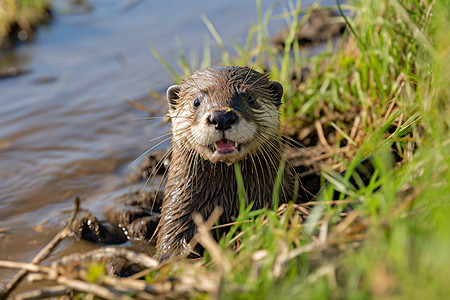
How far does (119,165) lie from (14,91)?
1.97 metres

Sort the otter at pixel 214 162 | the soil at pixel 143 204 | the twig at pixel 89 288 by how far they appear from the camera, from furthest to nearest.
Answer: the soil at pixel 143 204 < the otter at pixel 214 162 < the twig at pixel 89 288

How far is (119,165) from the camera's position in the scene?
14.5ft

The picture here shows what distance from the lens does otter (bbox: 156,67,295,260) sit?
278 cm

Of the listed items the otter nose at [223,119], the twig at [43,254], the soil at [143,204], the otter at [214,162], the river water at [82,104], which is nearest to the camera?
the twig at [43,254]

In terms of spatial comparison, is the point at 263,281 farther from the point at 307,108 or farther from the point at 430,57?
the point at 307,108

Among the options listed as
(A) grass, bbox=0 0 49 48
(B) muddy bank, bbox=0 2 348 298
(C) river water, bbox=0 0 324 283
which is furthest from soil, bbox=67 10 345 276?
(A) grass, bbox=0 0 49 48

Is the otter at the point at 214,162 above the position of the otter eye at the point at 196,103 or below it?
below

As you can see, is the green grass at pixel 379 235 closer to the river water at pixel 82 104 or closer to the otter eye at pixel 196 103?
the otter eye at pixel 196 103

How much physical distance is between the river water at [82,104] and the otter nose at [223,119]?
1340 millimetres

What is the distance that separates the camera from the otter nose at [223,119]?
2521 millimetres

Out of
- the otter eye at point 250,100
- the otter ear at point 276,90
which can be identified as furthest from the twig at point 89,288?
the otter ear at point 276,90

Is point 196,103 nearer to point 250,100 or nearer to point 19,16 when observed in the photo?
point 250,100

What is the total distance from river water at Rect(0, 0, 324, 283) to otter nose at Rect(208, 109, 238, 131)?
134 centimetres

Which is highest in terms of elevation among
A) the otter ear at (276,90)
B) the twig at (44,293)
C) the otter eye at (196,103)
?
the otter eye at (196,103)
